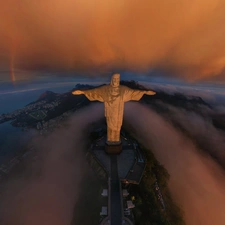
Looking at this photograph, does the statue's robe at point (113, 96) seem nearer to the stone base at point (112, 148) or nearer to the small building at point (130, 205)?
the stone base at point (112, 148)

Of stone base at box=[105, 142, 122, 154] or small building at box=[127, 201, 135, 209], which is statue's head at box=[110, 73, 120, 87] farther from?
small building at box=[127, 201, 135, 209]

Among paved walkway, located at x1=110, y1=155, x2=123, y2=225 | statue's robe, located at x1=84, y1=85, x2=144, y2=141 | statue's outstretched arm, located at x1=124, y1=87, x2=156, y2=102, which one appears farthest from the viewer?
statue's outstretched arm, located at x1=124, y1=87, x2=156, y2=102

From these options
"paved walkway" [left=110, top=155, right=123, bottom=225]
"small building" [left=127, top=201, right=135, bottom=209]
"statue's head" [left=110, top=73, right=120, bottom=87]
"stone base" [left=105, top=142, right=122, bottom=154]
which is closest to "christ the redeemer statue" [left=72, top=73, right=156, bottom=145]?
"statue's head" [left=110, top=73, right=120, bottom=87]

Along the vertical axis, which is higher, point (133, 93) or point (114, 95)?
point (133, 93)

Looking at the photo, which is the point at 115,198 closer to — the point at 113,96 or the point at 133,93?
the point at 113,96

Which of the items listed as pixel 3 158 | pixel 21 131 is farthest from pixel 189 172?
pixel 21 131

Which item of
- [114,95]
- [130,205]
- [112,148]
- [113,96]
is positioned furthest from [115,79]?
[130,205]

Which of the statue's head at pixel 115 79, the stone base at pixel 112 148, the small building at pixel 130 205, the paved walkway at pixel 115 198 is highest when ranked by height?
the statue's head at pixel 115 79

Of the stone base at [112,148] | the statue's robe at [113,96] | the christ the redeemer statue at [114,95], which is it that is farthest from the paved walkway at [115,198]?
the statue's robe at [113,96]

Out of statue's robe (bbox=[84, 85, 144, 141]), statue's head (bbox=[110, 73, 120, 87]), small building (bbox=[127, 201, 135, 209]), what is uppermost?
statue's head (bbox=[110, 73, 120, 87])

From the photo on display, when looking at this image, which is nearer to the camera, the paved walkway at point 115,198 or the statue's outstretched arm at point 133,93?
the paved walkway at point 115,198

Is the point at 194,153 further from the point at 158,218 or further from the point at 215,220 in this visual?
the point at 158,218
